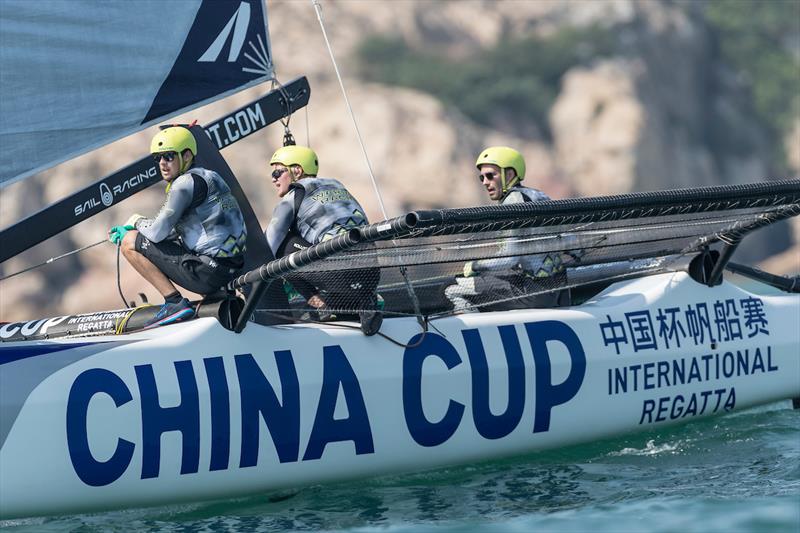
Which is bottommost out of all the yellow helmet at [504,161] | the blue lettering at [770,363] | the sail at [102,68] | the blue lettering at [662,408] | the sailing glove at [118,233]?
the blue lettering at [662,408]

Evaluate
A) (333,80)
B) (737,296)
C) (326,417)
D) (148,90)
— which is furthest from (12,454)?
(333,80)

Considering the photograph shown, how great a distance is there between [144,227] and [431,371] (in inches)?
55.2

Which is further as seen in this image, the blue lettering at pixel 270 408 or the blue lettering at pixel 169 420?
Answer: the blue lettering at pixel 270 408

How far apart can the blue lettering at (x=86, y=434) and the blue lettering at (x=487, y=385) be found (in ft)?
5.11

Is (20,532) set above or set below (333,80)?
below

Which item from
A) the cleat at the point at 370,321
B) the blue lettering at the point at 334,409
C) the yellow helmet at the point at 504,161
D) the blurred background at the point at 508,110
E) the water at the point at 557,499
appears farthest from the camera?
the blurred background at the point at 508,110

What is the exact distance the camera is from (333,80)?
98.5ft

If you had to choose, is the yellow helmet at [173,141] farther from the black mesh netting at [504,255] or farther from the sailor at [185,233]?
the black mesh netting at [504,255]

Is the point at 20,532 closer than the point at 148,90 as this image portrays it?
Yes

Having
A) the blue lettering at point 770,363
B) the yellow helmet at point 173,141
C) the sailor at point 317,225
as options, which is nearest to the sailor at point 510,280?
the sailor at point 317,225

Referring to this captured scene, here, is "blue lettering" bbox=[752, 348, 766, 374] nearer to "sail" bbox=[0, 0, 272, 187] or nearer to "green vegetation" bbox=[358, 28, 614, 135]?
"sail" bbox=[0, 0, 272, 187]

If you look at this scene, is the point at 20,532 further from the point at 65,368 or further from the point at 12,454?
the point at 65,368

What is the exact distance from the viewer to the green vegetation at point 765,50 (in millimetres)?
35938

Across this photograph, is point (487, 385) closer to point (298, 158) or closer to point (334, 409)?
point (334, 409)
